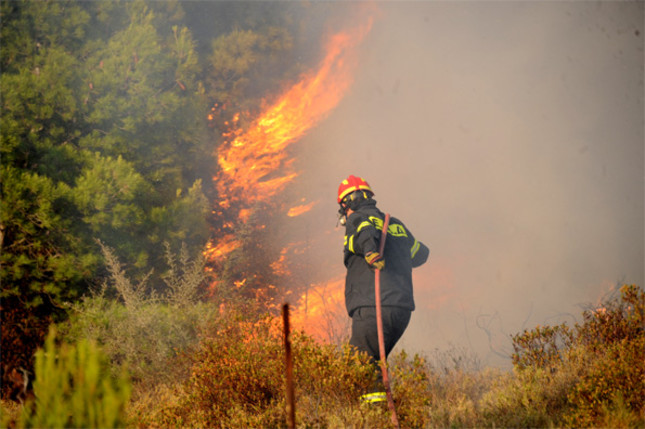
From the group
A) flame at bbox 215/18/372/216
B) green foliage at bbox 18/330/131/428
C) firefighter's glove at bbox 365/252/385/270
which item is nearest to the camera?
green foliage at bbox 18/330/131/428

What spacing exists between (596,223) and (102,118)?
694 inches

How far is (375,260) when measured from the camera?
15.0 feet

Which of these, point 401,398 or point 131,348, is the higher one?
point 131,348

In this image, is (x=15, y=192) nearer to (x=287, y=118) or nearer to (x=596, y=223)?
(x=287, y=118)

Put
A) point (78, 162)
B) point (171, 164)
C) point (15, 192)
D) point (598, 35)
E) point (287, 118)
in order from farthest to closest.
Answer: point (598, 35) → point (287, 118) → point (171, 164) → point (78, 162) → point (15, 192)

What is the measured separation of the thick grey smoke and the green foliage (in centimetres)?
1186

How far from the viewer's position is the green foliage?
2248mm

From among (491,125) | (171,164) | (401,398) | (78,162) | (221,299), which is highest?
Result: (491,125)

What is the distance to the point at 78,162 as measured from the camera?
911 cm

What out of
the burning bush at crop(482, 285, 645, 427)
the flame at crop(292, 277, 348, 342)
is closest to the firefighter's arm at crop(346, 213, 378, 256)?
the burning bush at crop(482, 285, 645, 427)

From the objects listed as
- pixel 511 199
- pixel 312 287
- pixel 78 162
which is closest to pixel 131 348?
pixel 78 162

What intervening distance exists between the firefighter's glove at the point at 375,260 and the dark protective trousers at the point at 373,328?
0.41 metres

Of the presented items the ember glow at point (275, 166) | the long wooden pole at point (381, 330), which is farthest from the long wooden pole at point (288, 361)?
the ember glow at point (275, 166)

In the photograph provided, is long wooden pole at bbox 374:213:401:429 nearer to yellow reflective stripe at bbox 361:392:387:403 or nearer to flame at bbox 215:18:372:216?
yellow reflective stripe at bbox 361:392:387:403
